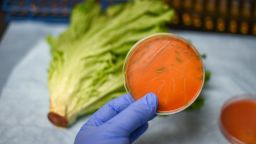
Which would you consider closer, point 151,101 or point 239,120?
point 151,101

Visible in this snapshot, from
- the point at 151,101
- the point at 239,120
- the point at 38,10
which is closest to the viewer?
the point at 151,101

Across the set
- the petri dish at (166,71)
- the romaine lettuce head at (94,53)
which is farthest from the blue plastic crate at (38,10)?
the petri dish at (166,71)

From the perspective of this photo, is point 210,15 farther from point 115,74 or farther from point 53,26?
point 53,26

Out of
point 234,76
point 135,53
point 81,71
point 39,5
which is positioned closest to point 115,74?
point 81,71

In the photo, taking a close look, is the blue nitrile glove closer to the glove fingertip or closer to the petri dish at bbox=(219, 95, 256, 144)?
the glove fingertip

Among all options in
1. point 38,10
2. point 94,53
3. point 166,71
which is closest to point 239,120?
point 166,71

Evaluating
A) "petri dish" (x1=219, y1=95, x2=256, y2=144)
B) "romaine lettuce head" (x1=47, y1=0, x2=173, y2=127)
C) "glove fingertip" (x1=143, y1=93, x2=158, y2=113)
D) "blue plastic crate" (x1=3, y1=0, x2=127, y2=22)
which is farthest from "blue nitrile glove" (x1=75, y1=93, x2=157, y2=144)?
"blue plastic crate" (x1=3, y1=0, x2=127, y2=22)

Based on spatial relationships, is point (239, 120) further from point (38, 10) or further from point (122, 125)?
point (38, 10)
